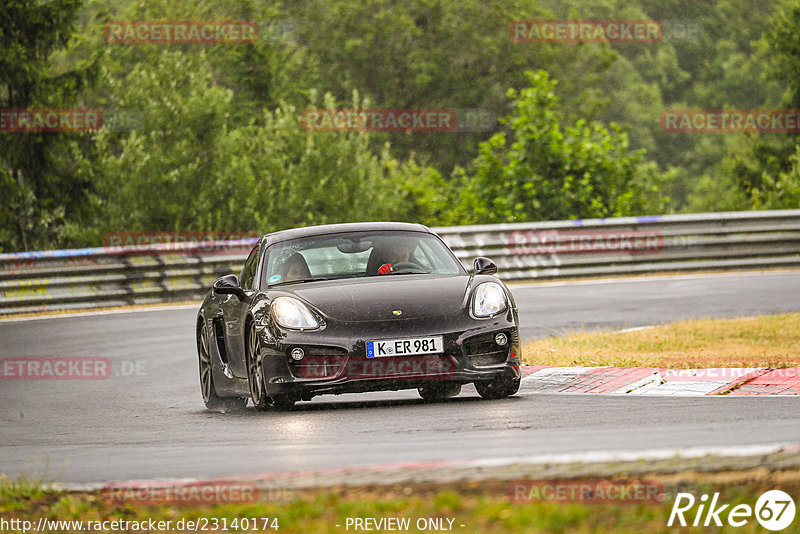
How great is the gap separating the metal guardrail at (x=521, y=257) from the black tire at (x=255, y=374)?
468 inches

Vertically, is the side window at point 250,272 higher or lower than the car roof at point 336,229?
lower

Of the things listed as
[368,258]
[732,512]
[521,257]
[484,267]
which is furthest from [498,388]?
[521,257]

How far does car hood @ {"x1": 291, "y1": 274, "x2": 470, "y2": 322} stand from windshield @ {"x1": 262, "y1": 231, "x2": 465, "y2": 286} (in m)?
0.35

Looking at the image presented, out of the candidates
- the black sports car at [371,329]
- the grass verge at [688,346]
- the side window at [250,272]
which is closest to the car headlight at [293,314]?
the black sports car at [371,329]

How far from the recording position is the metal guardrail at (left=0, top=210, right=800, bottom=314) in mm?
21516

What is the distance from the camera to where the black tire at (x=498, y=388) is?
9.99m

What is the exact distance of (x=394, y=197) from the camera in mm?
41125

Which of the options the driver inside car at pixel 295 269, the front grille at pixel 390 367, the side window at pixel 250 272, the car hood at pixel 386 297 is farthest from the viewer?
the side window at pixel 250 272

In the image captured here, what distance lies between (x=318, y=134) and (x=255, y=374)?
3150 cm

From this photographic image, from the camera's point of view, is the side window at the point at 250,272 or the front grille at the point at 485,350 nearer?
the front grille at the point at 485,350

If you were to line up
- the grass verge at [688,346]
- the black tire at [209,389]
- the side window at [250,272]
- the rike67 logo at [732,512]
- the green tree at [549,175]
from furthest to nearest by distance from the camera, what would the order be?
the green tree at [549,175] < the grass verge at [688,346] < the black tire at [209,389] < the side window at [250,272] < the rike67 logo at [732,512]

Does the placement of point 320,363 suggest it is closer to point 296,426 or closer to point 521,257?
point 296,426

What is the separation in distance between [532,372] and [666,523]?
273 inches

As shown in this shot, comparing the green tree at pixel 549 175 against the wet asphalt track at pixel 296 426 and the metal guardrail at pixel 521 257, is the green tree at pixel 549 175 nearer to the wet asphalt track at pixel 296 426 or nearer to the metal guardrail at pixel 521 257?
the metal guardrail at pixel 521 257
